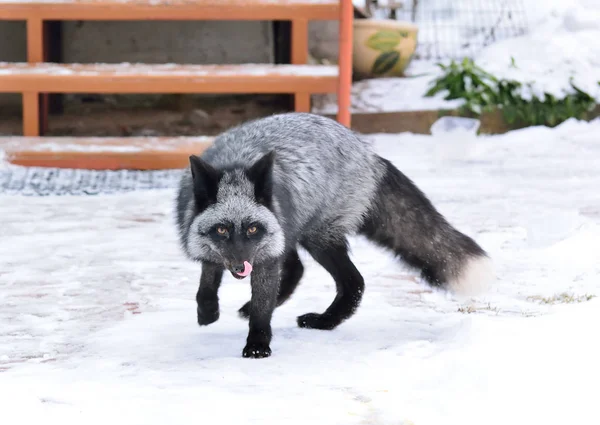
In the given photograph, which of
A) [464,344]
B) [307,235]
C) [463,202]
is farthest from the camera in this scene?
[463,202]

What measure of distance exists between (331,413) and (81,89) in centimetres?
634

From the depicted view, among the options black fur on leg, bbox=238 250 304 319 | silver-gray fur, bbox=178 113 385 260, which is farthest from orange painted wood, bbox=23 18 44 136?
black fur on leg, bbox=238 250 304 319

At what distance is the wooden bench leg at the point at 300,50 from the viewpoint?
8617 mm

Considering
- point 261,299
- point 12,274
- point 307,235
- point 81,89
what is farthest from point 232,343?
point 81,89

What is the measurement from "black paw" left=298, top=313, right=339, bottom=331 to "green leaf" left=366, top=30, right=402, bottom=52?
702 cm

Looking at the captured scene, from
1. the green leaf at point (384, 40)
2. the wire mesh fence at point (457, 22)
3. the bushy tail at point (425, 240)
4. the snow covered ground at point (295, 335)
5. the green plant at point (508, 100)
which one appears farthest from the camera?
the wire mesh fence at point (457, 22)

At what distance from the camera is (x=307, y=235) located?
4309 millimetres

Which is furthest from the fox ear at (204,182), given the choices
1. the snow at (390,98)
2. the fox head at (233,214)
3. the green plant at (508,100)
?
the green plant at (508,100)

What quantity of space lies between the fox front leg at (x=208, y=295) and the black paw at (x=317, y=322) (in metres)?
0.45

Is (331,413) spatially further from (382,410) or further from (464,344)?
(464,344)

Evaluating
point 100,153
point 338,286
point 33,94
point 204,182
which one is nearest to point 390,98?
A: point 100,153

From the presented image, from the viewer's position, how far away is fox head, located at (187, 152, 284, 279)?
364 cm

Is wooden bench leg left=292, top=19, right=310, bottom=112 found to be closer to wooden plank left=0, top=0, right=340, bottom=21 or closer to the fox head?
wooden plank left=0, top=0, right=340, bottom=21

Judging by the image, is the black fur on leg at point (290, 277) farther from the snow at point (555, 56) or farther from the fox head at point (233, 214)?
the snow at point (555, 56)
